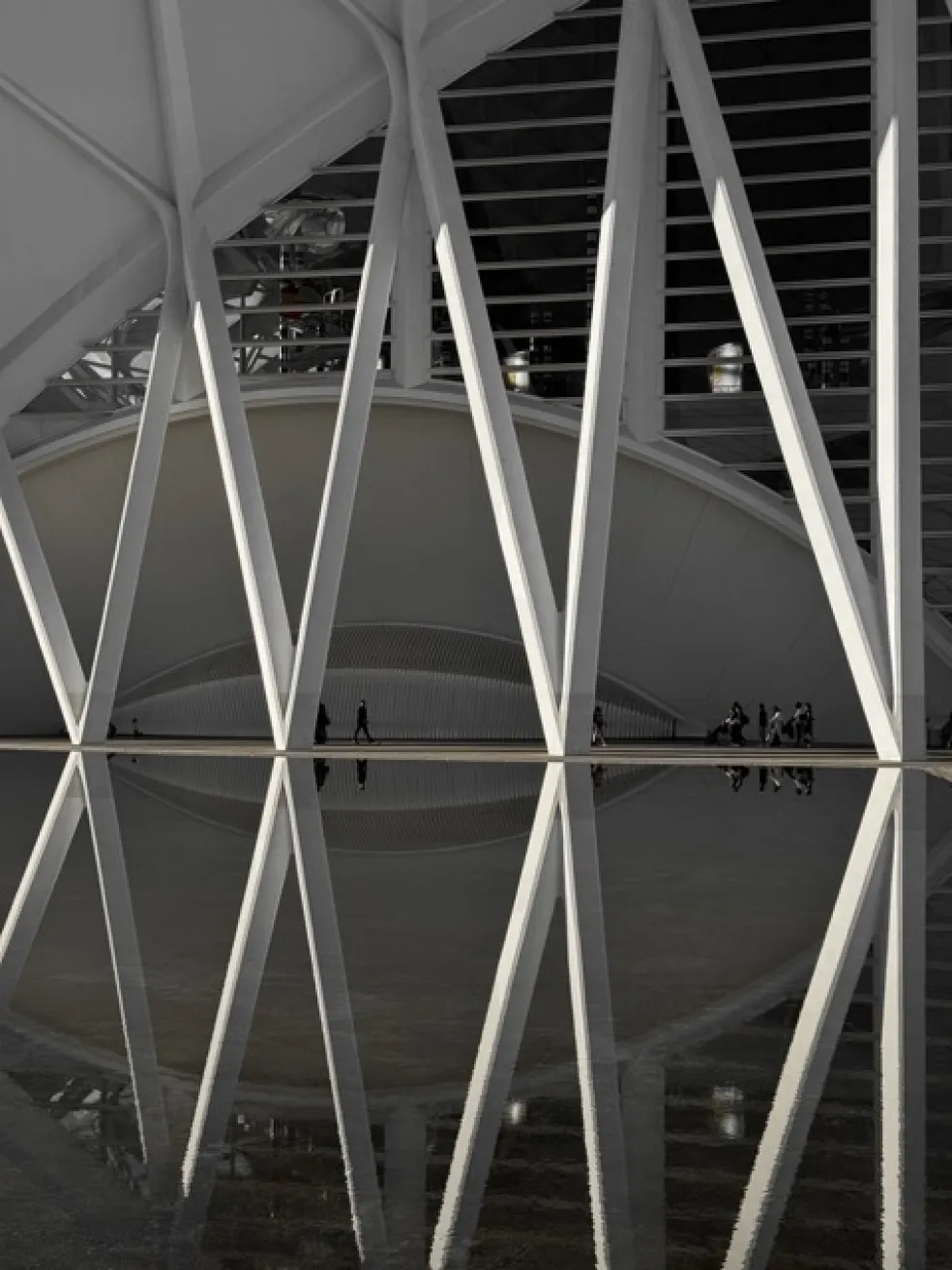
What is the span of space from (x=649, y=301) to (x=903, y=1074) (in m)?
27.9

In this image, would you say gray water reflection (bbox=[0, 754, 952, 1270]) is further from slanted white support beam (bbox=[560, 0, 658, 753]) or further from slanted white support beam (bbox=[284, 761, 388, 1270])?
slanted white support beam (bbox=[560, 0, 658, 753])

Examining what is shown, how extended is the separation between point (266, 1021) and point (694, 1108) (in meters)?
1.97

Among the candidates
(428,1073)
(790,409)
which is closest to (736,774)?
(790,409)

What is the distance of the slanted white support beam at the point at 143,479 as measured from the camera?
2755 centimetres

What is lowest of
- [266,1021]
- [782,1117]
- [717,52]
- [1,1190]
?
[1,1190]

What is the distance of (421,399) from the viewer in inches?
1339

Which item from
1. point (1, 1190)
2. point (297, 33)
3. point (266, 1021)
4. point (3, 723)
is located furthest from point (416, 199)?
point (1, 1190)

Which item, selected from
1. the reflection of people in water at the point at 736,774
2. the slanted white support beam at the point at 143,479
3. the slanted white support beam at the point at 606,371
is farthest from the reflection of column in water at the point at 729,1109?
the slanted white support beam at the point at 143,479

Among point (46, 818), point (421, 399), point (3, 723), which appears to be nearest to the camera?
point (46, 818)

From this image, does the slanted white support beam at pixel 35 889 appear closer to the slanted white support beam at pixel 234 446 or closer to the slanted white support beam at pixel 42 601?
the slanted white support beam at pixel 234 446

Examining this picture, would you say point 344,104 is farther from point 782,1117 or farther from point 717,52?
point 782,1117

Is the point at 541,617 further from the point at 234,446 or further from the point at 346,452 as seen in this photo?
the point at 234,446

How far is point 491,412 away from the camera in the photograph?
24.5 m

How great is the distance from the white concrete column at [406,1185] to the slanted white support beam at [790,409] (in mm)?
17500
